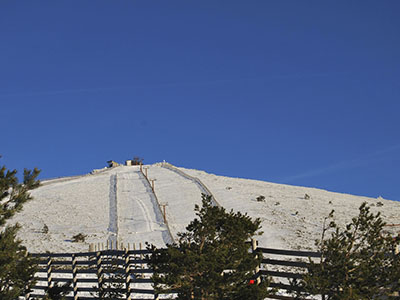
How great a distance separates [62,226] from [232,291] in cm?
3502

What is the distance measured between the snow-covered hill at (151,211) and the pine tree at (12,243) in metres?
21.7

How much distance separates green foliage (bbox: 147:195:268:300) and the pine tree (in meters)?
3.56

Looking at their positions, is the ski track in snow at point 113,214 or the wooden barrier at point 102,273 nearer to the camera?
the wooden barrier at point 102,273

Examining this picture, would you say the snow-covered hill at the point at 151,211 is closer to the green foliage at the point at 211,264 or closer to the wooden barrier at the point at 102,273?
the wooden barrier at the point at 102,273

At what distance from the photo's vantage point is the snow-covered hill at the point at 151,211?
36.1m

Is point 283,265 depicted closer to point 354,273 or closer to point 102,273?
point 354,273

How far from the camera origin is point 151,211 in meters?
46.2

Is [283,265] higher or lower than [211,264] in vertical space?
higher

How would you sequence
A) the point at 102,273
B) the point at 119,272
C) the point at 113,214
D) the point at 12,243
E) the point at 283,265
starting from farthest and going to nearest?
the point at 113,214 → the point at 102,273 → the point at 119,272 → the point at 283,265 → the point at 12,243

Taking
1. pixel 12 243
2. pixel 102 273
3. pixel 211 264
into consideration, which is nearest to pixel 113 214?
pixel 102 273

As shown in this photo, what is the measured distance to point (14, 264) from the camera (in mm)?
11375

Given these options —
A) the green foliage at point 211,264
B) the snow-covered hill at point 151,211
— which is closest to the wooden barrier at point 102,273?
the green foliage at point 211,264

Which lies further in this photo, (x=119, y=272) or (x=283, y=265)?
(x=119, y=272)

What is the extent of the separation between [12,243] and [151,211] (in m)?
35.3
